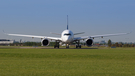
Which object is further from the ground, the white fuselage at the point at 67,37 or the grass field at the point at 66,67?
the white fuselage at the point at 67,37

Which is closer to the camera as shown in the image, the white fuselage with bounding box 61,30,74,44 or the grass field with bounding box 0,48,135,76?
the grass field with bounding box 0,48,135,76

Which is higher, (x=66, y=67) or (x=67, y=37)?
(x=67, y=37)

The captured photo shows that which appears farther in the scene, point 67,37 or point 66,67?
point 67,37

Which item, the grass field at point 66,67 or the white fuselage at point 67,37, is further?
the white fuselage at point 67,37

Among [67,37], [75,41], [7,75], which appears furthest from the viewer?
[75,41]

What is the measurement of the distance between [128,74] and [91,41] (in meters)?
43.5

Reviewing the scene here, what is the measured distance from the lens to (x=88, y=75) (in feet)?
34.3

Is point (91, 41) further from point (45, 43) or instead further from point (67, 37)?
point (45, 43)

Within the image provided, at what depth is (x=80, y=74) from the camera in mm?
10672

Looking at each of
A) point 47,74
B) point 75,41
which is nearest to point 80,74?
point 47,74

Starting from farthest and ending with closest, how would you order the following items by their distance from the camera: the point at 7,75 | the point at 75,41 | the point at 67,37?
the point at 75,41, the point at 67,37, the point at 7,75

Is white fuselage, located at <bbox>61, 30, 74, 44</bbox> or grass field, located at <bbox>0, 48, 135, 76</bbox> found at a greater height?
white fuselage, located at <bbox>61, 30, 74, 44</bbox>

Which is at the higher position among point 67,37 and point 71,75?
point 67,37

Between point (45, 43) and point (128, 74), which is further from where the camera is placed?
point (45, 43)
